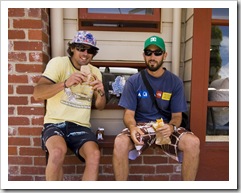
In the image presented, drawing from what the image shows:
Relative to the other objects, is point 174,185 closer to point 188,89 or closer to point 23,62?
point 188,89

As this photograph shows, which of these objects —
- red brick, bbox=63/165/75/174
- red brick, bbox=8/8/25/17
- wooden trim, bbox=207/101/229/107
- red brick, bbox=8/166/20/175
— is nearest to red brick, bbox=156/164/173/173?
wooden trim, bbox=207/101/229/107

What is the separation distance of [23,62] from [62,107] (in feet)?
1.71

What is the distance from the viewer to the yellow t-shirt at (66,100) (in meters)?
2.27

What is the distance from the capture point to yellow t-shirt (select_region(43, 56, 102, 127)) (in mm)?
2273

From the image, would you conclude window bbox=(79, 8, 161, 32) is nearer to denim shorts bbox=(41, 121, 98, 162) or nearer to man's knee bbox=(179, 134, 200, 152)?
denim shorts bbox=(41, 121, 98, 162)

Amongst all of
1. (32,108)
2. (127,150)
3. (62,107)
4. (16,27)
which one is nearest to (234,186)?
(127,150)

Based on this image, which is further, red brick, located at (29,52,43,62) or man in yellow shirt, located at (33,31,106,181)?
red brick, located at (29,52,43,62)

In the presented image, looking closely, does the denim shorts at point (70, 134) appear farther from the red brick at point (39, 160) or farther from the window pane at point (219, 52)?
the window pane at point (219, 52)

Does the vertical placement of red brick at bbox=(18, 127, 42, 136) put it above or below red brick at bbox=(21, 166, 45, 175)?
above

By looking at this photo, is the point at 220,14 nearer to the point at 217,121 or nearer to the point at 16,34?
the point at 217,121

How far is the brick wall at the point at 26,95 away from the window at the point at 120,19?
0.41m

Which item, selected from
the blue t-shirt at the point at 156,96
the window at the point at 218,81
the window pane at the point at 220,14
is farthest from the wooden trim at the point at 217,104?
the window pane at the point at 220,14

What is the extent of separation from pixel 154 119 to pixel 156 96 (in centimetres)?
21

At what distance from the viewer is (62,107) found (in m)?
2.30
